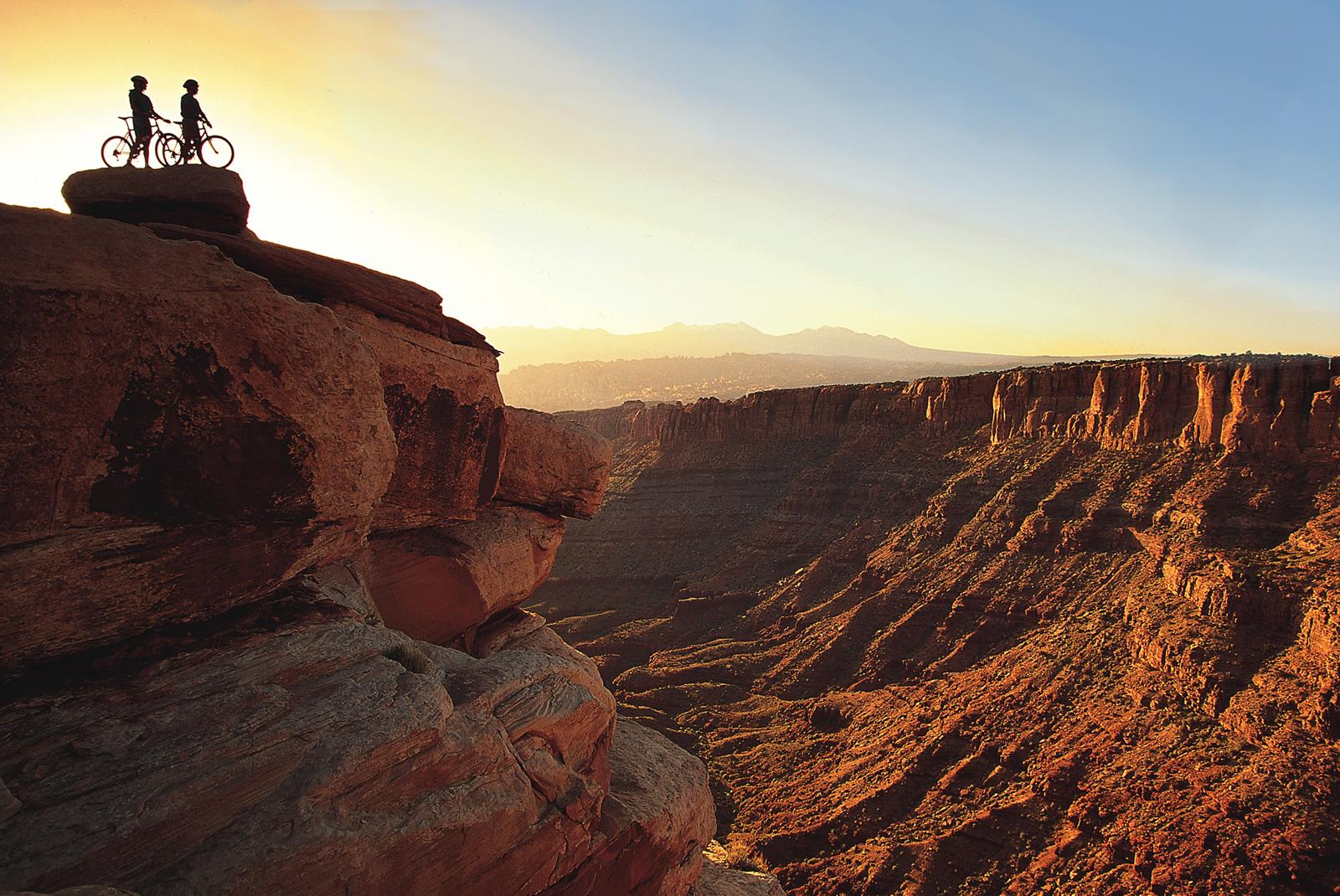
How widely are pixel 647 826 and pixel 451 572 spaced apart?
645cm

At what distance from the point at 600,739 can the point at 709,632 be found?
3593cm

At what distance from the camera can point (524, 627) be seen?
17766 millimetres

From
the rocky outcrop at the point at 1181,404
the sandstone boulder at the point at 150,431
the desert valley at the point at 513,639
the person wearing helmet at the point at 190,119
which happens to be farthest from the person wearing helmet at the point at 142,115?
the rocky outcrop at the point at 1181,404

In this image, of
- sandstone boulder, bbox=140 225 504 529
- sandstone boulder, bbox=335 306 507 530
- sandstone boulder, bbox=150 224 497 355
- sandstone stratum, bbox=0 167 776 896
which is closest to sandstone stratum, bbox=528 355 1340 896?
Result: sandstone boulder, bbox=335 306 507 530

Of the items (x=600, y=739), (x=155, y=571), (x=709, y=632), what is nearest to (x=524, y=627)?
(x=600, y=739)

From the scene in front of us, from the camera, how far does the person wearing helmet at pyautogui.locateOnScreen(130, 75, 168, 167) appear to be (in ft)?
47.4

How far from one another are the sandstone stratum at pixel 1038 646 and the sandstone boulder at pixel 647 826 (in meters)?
8.71

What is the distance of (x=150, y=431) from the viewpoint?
28.5 feet

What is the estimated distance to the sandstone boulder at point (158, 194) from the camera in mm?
11539

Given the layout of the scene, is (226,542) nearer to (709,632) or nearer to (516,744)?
(516,744)

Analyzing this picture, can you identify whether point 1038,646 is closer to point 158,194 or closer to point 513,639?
point 513,639

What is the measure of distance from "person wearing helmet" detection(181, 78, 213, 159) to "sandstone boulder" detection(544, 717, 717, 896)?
50.8ft

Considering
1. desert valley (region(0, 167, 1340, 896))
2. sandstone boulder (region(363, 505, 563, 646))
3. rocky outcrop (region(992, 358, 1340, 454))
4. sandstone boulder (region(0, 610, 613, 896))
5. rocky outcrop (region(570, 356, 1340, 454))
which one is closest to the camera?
sandstone boulder (region(0, 610, 613, 896))

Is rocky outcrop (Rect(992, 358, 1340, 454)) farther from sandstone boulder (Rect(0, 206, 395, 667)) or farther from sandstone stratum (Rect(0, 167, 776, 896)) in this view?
sandstone boulder (Rect(0, 206, 395, 667))
